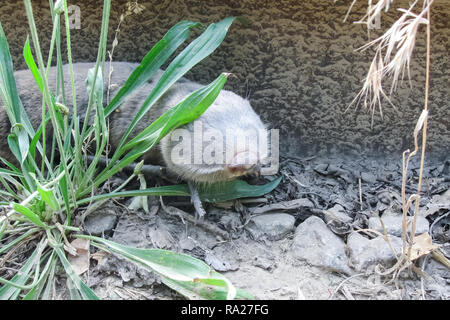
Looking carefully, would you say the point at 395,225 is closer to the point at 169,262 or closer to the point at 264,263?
the point at 264,263

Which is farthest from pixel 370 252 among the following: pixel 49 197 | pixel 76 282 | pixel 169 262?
pixel 49 197

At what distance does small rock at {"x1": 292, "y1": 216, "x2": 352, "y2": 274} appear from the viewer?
6.96 feet

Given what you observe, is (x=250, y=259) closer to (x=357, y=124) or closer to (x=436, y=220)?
(x=436, y=220)

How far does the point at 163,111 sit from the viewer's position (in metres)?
2.60

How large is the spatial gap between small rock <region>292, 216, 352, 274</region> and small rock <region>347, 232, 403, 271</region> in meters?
0.05

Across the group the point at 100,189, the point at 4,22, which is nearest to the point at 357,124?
the point at 100,189

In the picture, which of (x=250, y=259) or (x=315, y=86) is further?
(x=315, y=86)

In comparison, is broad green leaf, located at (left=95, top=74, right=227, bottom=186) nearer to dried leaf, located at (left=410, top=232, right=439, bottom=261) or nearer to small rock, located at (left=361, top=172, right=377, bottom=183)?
dried leaf, located at (left=410, top=232, right=439, bottom=261)

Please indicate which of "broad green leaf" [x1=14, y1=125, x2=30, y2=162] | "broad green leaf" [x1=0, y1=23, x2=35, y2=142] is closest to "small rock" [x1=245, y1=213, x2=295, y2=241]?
"broad green leaf" [x1=14, y1=125, x2=30, y2=162]

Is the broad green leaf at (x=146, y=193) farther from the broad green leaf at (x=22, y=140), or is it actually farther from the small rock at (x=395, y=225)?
the small rock at (x=395, y=225)

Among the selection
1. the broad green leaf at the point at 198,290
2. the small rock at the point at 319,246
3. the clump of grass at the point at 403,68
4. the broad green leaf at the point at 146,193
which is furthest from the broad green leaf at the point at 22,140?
the clump of grass at the point at 403,68

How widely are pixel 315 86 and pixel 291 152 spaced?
1.70 ft

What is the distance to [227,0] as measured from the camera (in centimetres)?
295

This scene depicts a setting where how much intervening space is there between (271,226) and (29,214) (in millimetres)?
1236
